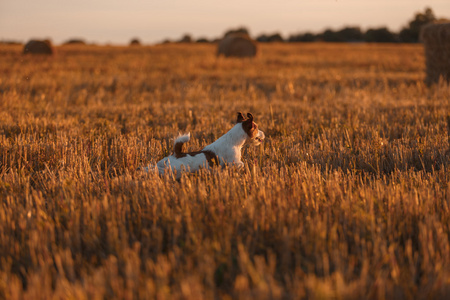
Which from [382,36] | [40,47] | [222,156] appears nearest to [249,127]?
[222,156]

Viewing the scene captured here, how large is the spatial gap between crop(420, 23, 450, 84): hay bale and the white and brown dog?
10506 mm

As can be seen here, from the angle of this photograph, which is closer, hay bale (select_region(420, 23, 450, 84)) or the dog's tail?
the dog's tail

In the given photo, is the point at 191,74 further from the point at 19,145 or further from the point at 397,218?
the point at 397,218

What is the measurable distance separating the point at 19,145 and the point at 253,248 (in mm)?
3995

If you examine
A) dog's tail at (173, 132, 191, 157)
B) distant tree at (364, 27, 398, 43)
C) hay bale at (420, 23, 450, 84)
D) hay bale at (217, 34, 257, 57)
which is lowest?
dog's tail at (173, 132, 191, 157)

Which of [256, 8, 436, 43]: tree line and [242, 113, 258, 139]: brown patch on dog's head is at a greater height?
[256, 8, 436, 43]: tree line

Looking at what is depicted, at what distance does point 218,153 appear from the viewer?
483 cm

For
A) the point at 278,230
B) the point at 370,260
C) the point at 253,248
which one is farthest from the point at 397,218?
the point at 253,248

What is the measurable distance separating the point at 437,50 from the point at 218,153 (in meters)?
11.8

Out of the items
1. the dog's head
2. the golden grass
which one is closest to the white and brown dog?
the dog's head

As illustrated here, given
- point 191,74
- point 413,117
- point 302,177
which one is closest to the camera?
point 302,177

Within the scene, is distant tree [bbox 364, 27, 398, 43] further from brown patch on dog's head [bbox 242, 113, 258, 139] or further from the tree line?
brown patch on dog's head [bbox 242, 113, 258, 139]

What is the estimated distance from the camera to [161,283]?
2.26 meters

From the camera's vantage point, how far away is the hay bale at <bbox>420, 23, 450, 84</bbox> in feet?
43.7
